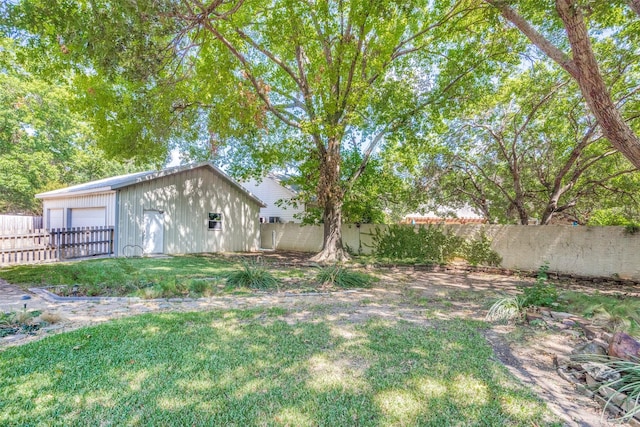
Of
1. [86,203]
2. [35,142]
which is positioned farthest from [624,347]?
[35,142]

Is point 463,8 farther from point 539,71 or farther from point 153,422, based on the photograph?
point 153,422

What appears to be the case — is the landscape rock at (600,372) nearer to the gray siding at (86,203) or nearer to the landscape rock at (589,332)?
the landscape rock at (589,332)

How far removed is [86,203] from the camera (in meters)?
13.1

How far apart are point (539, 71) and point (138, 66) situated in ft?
38.4

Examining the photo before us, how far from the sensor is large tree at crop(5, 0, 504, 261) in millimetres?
8789

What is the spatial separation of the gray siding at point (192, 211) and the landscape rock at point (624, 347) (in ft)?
44.8

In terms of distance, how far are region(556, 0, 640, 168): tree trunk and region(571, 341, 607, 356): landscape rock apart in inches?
117

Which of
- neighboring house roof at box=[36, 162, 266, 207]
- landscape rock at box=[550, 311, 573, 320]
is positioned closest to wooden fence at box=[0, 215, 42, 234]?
neighboring house roof at box=[36, 162, 266, 207]

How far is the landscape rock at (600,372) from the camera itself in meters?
2.62

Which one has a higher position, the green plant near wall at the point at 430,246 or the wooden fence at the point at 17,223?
the wooden fence at the point at 17,223

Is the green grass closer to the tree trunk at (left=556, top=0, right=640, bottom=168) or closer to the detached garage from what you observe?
the tree trunk at (left=556, top=0, right=640, bottom=168)

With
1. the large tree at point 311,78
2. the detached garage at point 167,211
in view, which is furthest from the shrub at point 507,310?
the detached garage at point 167,211

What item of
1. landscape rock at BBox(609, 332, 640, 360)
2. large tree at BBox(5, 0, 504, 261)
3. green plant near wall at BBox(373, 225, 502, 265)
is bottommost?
landscape rock at BBox(609, 332, 640, 360)

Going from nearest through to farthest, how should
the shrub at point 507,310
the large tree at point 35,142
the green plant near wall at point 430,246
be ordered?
the shrub at point 507,310, the green plant near wall at point 430,246, the large tree at point 35,142
